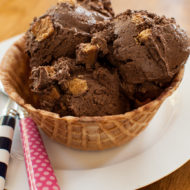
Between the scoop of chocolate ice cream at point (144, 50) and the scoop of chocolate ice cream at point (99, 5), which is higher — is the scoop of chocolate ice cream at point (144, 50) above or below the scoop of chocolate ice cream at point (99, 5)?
below

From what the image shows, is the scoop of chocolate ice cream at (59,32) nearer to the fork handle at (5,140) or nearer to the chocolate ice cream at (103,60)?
the chocolate ice cream at (103,60)

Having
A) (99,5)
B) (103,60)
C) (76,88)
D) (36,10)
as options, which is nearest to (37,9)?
(36,10)

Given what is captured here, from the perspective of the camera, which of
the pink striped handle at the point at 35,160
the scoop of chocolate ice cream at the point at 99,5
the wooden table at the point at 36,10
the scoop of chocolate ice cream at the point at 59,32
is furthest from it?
the wooden table at the point at 36,10

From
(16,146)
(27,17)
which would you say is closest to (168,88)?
(16,146)

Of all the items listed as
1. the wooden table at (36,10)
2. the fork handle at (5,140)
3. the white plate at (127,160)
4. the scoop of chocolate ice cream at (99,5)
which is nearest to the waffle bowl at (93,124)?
the white plate at (127,160)

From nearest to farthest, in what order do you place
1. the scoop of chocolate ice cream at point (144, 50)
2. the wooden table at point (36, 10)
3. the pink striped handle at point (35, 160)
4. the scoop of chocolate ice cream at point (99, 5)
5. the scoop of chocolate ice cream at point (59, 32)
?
the pink striped handle at point (35, 160) < the scoop of chocolate ice cream at point (144, 50) < the scoop of chocolate ice cream at point (59, 32) < the scoop of chocolate ice cream at point (99, 5) < the wooden table at point (36, 10)

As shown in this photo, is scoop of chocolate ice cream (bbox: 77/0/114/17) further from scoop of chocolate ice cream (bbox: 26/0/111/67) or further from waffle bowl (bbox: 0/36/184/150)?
waffle bowl (bbox: 0/36/184/150)

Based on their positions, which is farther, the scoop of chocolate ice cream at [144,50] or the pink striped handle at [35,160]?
the scoop of chocolate ice cream at [144,50]
